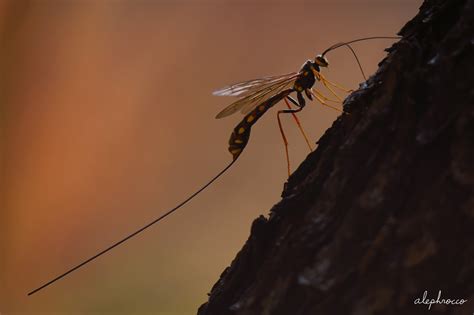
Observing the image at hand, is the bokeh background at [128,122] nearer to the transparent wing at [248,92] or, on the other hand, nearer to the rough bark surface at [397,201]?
the transparent wing at [248,92]

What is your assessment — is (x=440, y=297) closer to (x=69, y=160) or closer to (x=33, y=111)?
(x=69, y=160)

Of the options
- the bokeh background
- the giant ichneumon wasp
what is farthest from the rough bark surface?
the bokeh background

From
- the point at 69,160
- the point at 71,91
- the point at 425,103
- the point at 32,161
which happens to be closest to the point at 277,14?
the point at 71,91

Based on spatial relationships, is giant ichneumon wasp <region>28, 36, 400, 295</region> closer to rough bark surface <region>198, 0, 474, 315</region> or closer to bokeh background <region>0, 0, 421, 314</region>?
rough bark surface <region>198, 0, 474, 315</region>

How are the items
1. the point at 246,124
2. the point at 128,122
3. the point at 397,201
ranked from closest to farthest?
1. the point at 397,201
2. the point at 246,124
3. the point at 128,122

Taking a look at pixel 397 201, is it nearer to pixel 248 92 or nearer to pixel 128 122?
pixel 248 92

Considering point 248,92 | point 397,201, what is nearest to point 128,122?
point 248,92

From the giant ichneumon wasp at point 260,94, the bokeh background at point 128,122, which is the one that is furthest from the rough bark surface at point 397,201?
the bokeh background at point 128,122
